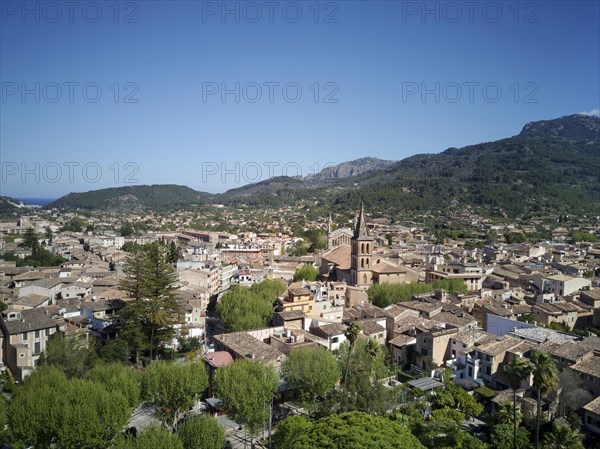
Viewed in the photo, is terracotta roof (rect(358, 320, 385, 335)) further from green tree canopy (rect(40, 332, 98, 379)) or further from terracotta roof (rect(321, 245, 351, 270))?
green tree canopy (rect(40, 332, 98, 379))

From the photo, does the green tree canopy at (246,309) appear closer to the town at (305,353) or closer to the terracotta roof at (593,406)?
the town at (305,353)

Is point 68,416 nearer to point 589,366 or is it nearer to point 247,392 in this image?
point 247,392

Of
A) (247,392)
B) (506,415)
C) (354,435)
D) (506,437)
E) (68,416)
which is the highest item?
(354,435)

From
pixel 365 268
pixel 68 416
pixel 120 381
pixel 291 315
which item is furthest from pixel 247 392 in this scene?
pixel 365 268

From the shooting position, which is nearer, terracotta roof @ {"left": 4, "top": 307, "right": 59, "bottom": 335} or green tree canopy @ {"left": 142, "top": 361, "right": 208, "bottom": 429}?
green tree canopy @ {"left": 142, "top": 361, "right": 208, "bottom": 429}

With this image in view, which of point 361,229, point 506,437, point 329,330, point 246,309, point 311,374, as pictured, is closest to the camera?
point 506,437

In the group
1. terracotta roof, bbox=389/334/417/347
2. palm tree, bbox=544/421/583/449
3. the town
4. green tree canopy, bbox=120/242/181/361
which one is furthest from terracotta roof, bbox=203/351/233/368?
palm tree, bbox=544/421/583/449

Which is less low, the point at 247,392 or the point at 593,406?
the point at 247,392

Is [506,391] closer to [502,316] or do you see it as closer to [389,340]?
[389,340]
